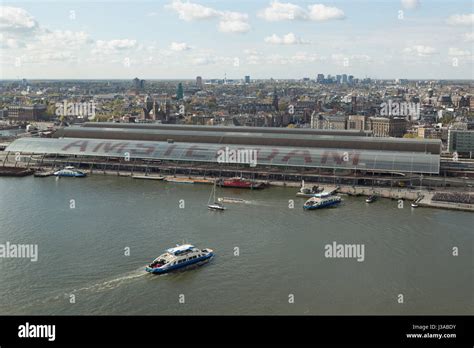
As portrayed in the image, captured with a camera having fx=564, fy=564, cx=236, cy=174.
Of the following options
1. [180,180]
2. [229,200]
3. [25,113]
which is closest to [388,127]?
[180,180]

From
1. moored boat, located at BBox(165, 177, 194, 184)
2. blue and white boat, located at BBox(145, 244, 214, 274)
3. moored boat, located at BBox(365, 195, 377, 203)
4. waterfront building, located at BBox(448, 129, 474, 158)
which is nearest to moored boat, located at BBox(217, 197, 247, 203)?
moored boat, located at BBox(165, 177, 194, 184)

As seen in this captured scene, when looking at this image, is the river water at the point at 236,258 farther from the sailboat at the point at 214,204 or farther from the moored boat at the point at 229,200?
the moored boat at the point at 229,200

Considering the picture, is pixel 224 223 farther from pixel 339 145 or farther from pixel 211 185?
pixel 339 145

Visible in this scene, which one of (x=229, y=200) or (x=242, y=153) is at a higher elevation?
(x=242, y=153)

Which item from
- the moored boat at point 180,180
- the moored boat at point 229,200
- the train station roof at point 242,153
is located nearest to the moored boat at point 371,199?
the train station roof at point 242,153

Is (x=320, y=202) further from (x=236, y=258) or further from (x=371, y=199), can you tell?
(x=236, y=258)
